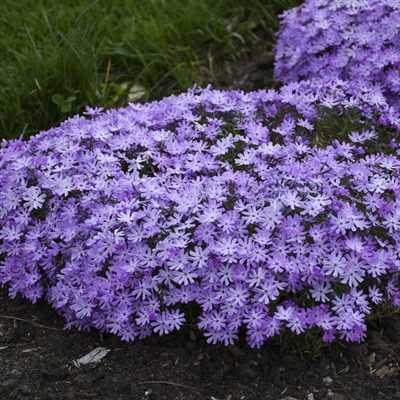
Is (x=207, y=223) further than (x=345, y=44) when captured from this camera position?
No

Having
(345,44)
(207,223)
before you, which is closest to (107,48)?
(345,44)

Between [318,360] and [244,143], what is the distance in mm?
1060

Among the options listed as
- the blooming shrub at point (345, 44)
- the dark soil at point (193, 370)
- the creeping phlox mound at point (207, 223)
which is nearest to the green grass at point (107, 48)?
the blooming shrub at point (345, 44)

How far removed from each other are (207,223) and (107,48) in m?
2.45

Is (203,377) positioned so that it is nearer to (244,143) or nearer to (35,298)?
(35,298)

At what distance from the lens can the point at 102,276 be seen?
2875mm

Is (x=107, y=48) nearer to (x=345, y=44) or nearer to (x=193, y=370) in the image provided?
(x=345, y=44)

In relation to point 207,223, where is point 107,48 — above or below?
below

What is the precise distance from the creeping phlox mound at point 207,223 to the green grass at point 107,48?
3.05 feet

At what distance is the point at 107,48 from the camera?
475 centimetres

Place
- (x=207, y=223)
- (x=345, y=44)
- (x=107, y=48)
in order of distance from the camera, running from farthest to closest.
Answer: (x=107, y=48), (x=345, y=44), (x=207, y=223)

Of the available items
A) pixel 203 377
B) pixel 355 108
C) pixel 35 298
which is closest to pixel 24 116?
pixel 35 298

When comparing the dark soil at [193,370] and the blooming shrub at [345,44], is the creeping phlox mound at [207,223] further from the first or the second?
the blooming shrub at [345,44]

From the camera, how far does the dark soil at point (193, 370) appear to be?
2602 mm
